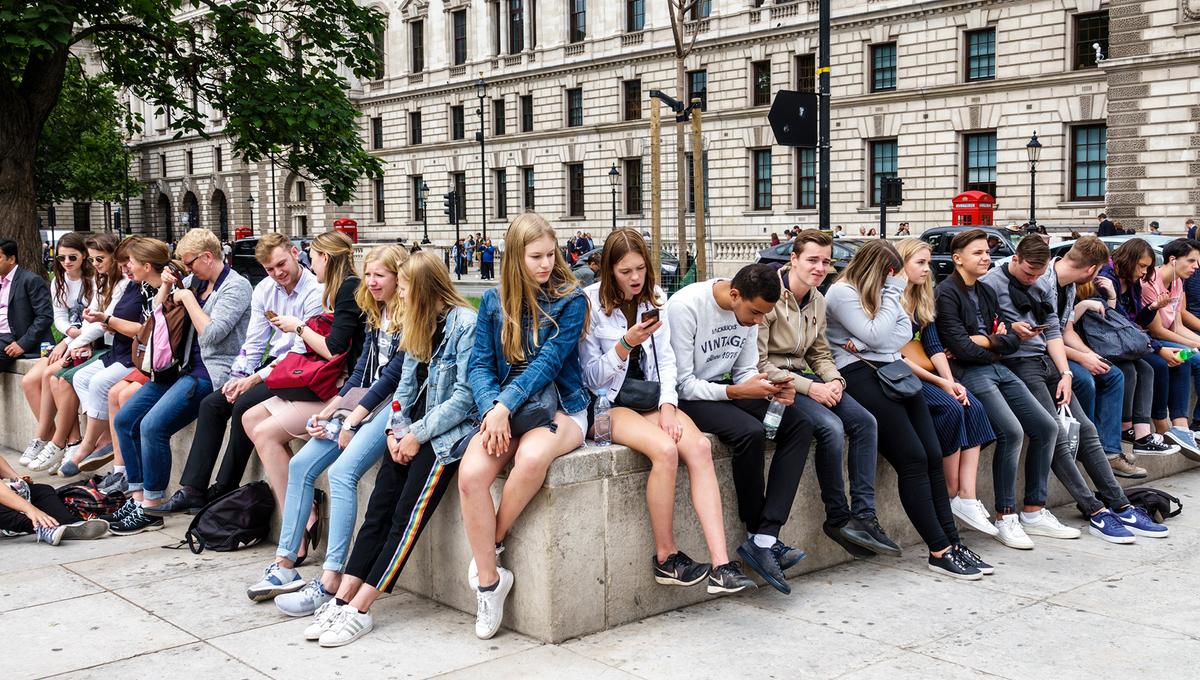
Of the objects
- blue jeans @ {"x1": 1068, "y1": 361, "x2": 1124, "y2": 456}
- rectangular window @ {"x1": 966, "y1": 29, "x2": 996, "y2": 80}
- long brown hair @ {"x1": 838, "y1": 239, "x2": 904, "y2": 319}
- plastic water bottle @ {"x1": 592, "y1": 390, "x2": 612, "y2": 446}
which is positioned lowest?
blue jeans @ {"x1": 1068, "y1": 361, "x2": 1124, "y2": 456}

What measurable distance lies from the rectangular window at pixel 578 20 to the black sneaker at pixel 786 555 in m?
52.3

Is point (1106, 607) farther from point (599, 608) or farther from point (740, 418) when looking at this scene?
point (599, 608)

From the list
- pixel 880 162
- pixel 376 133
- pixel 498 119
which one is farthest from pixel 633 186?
pixel 376 133

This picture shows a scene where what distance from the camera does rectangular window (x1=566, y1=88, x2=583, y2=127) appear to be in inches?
2210

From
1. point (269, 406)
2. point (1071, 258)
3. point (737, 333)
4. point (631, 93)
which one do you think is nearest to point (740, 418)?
point (737, 333)

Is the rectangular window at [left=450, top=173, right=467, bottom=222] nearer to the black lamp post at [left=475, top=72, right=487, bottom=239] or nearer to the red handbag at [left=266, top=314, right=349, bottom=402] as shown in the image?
the black lamp post at [left=475, top=72, right=487, bottom=239]

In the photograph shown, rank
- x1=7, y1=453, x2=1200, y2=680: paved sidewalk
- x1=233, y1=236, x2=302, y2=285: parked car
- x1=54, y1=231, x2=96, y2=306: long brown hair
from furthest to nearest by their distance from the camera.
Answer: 1. x1=233, y1=236, x2=302, y2=285: parked car
2. x1=54, y1=231, x2=96, y2=306: long brown hair
3. x1=7, y1=453, x2=1200, y2=680: paved sidewalk

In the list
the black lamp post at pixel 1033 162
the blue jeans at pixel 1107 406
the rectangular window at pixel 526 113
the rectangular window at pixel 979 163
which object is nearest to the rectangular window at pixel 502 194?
the rectangular window at pixel 526 113

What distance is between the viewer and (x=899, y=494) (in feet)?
21.2

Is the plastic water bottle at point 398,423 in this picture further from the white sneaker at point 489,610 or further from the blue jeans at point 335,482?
the white sneaker at point 489,610

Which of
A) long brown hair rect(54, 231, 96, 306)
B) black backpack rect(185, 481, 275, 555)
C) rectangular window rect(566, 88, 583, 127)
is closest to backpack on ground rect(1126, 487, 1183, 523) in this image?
black backpack rect(185, 481, 275, 555)

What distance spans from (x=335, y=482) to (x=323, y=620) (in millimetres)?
782

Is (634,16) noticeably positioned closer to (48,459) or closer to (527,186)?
(527,186)

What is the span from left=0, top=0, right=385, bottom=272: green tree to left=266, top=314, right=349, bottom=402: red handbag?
10122 mm
